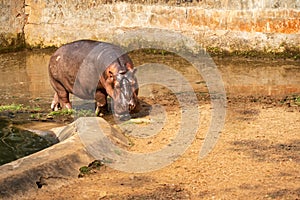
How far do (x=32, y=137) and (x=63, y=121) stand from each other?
3.85ft

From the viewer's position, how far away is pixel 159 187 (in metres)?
5.60

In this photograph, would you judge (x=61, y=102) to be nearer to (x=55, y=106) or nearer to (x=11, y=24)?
(x=55, y=106)

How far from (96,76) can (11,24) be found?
258 inches

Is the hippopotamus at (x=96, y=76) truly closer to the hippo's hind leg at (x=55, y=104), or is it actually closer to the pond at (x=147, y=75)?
the hippo's hind leg at (x=55, y=104)

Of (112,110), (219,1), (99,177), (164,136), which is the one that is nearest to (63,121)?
(112,110)

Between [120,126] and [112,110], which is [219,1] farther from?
[120,126]

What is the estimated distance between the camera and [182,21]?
1314 cm

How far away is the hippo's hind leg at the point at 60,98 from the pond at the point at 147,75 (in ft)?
0.54

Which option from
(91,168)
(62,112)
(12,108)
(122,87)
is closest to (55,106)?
(62,112)

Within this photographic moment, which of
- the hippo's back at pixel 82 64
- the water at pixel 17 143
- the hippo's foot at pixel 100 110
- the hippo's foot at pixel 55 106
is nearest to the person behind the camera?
the water at pixel 17 143

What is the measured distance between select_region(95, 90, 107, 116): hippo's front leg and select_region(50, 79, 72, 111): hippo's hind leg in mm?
596

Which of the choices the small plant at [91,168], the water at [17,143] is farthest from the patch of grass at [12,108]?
the small plant at [91,168]

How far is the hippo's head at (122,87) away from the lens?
788 cm

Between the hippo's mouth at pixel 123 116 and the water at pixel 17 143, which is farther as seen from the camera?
the hippo's mouth at pixel 123 116
